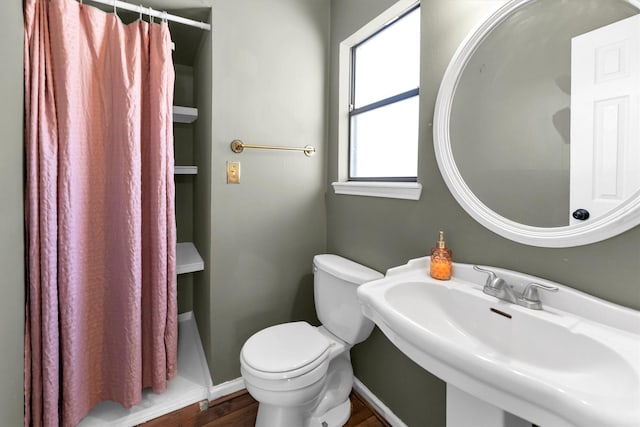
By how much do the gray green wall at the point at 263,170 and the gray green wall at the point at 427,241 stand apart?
0.16 meters

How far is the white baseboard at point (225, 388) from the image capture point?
157 cm

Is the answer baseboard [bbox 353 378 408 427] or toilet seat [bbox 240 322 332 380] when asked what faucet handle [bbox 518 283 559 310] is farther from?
baseboard [bbox 353 378 408 427]

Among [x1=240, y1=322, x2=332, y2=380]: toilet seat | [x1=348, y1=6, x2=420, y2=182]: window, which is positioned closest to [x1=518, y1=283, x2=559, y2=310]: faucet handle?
[x1=348, y1=6, x2=420, y2=182]: window

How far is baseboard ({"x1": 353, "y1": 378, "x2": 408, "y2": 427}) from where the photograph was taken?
1.38 metres

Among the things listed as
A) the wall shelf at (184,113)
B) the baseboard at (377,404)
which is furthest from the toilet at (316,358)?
the wall shelf at (184,113)

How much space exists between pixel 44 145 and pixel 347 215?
1419mm

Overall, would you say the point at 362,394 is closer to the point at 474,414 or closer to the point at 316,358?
the point at 316,358

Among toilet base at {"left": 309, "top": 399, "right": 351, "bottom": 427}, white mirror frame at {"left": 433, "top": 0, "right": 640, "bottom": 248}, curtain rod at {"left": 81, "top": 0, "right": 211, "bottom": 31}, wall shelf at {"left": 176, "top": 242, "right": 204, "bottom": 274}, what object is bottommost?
toilet base at {"left": 309, "top": 399, "right": 351, "bottom": 427}

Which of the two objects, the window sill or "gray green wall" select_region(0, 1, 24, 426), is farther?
the window sill

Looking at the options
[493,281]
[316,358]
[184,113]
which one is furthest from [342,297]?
[184,113]

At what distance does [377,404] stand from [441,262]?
3.11 ft

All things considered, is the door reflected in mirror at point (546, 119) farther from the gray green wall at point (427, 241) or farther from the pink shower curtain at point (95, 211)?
the pink shower curtain at point (95, 211)

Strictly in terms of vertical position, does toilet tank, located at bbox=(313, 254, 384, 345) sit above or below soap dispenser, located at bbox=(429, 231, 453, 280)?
below

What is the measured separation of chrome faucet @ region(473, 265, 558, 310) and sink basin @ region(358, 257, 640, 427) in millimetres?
19
